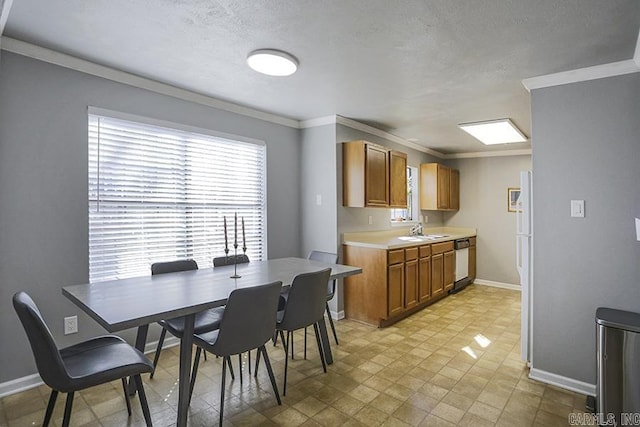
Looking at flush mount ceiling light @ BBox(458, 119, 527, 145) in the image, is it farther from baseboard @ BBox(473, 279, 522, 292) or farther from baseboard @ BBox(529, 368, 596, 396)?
baseboard @ BBox(529, 368, 596, 396)

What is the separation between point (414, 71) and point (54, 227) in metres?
2.89

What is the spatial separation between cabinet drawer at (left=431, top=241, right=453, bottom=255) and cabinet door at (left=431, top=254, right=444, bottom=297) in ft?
0.19

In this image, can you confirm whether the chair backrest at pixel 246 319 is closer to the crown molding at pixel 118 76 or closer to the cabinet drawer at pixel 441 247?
the crown molding at pixel 118 76

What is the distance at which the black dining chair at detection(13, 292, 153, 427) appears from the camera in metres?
1.50

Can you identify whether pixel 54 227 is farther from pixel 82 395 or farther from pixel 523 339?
pixel 523 339

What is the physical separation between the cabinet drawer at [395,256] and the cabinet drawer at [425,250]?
499 mm

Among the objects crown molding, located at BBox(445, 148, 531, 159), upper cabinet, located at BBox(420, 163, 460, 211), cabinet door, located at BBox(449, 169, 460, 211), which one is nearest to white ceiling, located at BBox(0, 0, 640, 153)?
upper cabinet, located at BBox(420, 163, 460, 211)

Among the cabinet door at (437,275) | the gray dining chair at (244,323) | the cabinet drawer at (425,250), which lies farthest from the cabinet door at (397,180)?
the gray dining chair at (244,323)

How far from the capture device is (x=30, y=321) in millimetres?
1486

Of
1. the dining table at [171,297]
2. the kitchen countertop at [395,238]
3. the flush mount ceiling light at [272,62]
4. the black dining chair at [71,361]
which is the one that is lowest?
the black dining chair at [71,361]

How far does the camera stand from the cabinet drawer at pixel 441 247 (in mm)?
4715

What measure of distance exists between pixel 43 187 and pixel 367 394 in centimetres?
267

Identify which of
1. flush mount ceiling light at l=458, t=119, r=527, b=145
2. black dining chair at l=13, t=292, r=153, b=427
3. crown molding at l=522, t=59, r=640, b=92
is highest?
flush mount ceiling light at l=458, t=119, r=527, b=145

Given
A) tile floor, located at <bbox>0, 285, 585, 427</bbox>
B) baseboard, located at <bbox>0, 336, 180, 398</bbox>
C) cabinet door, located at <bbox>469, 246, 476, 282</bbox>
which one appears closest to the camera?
tile floor, located at <bbox>0, 285, 585, 427</bbox>
